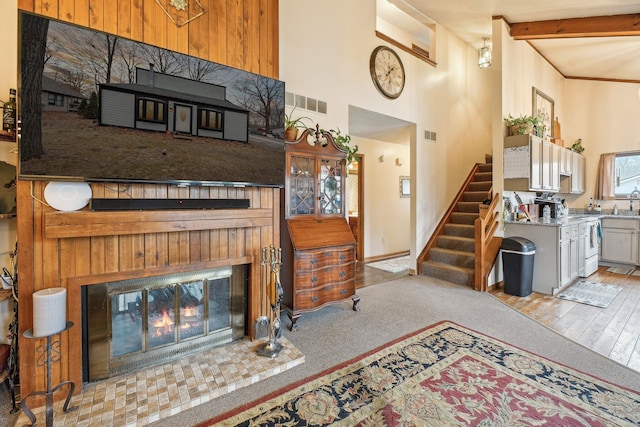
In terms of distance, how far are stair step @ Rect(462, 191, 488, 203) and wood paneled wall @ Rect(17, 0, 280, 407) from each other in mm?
4411

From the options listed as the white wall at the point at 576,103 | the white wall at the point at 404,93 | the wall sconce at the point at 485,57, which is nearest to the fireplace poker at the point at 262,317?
the white wall at the point at 404,93

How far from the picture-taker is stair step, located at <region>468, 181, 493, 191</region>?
5.48m

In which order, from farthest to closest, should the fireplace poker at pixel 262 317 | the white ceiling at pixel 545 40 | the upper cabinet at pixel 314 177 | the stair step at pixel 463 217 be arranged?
the stair step at pixel 463 217, the white ceiling at pixel 545 40, the upper cabinet at pixel 314 177, the fireplace poker at pixel 262 317

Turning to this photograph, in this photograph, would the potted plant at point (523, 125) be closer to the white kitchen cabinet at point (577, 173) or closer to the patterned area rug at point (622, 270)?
the white kitchen cabinet at point (577, 173)

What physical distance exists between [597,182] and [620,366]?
5.38 meters

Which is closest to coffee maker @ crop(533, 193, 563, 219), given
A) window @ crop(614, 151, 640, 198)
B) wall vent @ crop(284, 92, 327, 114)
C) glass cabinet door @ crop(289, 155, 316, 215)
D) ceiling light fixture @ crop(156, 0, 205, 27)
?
window @ crop(614, 151, 640, 198)

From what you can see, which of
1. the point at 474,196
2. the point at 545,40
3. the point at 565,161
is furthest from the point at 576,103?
the point at 474,196

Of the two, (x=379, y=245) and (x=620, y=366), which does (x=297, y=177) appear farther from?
(x=379, y=245)

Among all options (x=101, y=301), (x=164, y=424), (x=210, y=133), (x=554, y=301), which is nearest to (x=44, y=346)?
(x=101, y=301)

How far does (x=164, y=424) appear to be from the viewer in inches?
63.7

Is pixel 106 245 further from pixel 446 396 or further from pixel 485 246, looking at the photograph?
pixel 485 246

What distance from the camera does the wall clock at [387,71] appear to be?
4145mm

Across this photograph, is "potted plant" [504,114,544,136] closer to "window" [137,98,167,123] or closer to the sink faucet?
the sink faucet

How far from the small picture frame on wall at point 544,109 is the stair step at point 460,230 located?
2.15 meters
